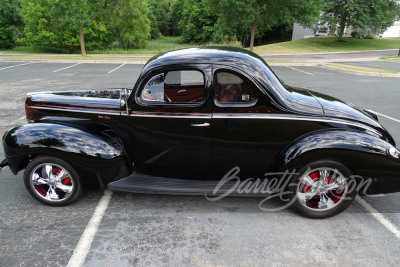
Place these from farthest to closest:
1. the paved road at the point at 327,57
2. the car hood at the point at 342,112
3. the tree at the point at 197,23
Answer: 1. the tree at the point at 197,23
2. the paved road at the point at 327,57
3. the car hood at the point at 342,112

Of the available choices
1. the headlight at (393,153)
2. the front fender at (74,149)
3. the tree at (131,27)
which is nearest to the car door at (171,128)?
the front fender at (74,149)

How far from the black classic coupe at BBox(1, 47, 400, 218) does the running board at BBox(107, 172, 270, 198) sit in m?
0.01

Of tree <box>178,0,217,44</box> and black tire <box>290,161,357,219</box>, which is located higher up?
tree <box>178,0,217,44</box>

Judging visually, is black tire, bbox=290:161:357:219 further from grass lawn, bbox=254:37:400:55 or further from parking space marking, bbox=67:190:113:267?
grass lawn, bbox=254:37:400:55

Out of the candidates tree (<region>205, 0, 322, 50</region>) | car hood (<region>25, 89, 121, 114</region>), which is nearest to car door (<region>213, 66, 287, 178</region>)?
car hood (<region>25, 89, 121, 114</region>)

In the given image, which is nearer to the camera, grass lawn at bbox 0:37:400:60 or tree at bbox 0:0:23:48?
grass lawn at bbox 0:37:400:60

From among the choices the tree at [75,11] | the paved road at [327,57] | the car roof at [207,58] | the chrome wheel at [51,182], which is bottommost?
the paved road at [327,57]

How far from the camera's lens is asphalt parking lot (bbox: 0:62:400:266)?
2.67m

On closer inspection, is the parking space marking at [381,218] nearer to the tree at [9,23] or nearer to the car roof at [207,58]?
the car roof at [207,58]

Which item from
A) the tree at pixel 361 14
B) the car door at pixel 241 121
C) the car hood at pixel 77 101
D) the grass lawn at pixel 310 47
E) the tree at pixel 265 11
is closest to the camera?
the car door at pixel 241 121

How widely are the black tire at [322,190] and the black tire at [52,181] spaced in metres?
2.48

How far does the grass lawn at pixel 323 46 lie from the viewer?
31987mm

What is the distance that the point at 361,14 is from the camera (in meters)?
35.0

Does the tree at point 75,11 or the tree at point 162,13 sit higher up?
the tree at point 162,13
